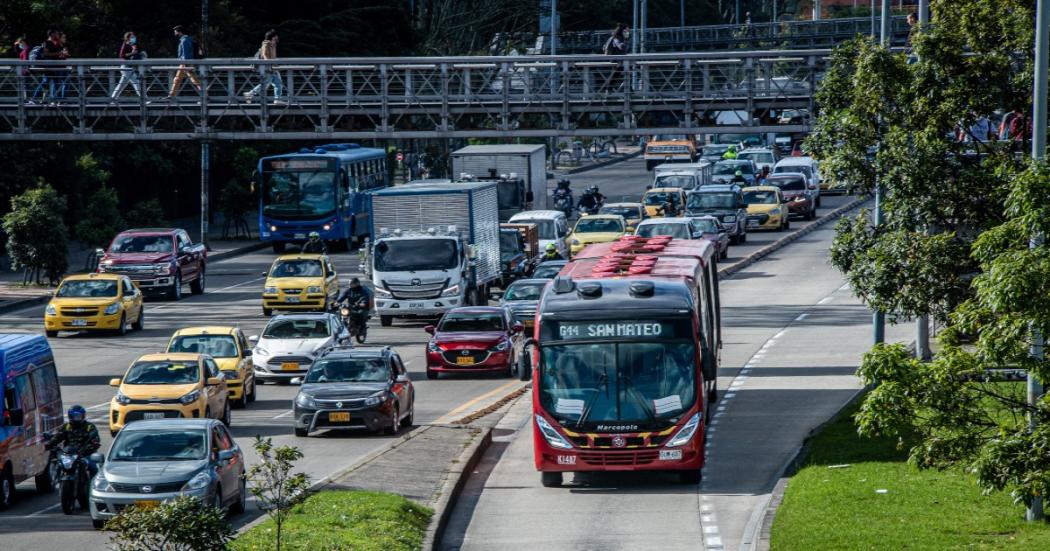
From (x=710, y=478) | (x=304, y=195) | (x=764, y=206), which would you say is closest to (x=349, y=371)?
Answer: (x=710, y=478)

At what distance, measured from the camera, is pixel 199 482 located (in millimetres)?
20484

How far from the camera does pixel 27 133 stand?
48.8 metres

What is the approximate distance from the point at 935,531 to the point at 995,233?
4.21m

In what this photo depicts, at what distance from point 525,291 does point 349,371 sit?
43.0 feet

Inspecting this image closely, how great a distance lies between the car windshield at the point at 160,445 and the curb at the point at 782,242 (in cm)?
2883

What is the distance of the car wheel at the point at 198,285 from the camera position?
52706mm

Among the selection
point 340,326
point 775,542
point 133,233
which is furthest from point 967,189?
point 133,233

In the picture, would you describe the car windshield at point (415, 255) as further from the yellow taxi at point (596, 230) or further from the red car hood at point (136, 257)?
the yellow taxi at point (596, 230)

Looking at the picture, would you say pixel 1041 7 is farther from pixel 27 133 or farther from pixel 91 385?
pixel 27 133

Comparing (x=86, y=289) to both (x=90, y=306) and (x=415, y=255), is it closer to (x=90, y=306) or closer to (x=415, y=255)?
(x=90, y=306)

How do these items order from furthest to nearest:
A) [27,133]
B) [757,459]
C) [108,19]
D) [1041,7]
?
[108,19] → [27,133] → [757,459] → [1041,7]

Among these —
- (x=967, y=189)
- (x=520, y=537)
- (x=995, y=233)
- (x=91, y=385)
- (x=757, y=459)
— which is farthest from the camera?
(x=91, y=385)

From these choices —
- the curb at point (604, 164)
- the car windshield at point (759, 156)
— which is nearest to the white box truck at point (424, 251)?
the car windshield at point (759, 156)

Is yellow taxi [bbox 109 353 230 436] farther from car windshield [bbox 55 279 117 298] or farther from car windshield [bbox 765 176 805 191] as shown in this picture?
car windshield [bbox 765 176 805 191]
